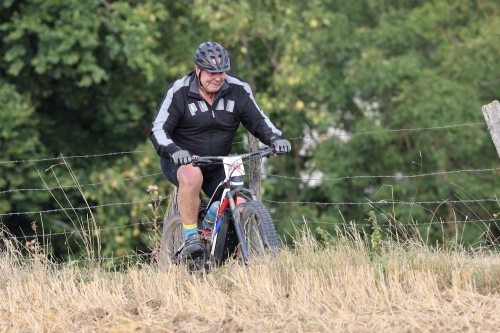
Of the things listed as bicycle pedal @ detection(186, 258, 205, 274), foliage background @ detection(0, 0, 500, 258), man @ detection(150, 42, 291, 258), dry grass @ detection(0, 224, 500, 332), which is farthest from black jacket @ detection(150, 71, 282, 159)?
foliage background @ detection(0, 0, 500, 258)

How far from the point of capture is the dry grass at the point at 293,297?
5.03m

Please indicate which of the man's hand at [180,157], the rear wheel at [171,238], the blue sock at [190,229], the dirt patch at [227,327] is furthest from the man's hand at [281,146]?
the dirt patch at [227,327]

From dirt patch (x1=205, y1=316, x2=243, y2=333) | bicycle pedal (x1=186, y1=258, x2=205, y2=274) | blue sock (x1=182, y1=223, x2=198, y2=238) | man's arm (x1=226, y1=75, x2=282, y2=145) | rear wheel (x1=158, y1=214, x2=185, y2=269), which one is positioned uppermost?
man's arm (x1=226, y1=75, x2=282, y2=145)

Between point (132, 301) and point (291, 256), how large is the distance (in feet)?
3.65

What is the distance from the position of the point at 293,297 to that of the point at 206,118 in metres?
1.80

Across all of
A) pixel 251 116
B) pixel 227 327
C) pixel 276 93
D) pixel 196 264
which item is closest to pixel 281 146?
pixel 251 116

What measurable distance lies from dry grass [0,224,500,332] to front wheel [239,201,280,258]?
11 cm

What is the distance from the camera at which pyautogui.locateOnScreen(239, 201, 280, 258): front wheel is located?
238 inches

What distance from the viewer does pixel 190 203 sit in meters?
6.73

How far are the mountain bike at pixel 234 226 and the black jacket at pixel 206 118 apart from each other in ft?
0.81

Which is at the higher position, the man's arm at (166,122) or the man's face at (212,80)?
the man's face at (212,80)

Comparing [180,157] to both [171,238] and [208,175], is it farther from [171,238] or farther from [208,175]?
[171,238]

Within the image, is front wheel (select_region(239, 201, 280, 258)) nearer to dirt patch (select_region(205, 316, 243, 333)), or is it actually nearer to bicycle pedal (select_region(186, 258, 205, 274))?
bicycle pedal (select_region(186, 258, 205, 274))

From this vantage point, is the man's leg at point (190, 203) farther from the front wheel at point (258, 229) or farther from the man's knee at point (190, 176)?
the front wheel at point (258, 229)
